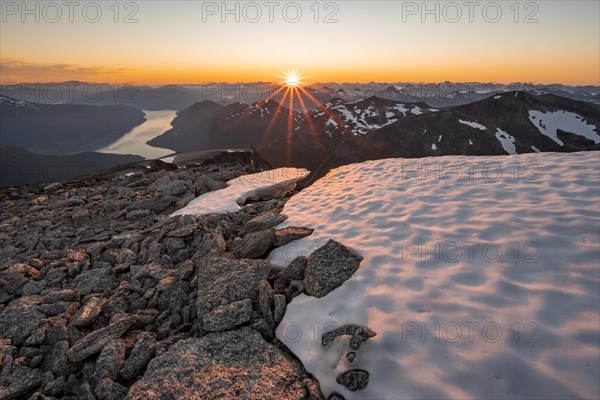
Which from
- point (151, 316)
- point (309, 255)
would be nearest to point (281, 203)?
point (309, 255)

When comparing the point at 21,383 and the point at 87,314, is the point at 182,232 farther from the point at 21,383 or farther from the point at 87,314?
the point at 21,383

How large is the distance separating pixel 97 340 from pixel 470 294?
702 centimetres

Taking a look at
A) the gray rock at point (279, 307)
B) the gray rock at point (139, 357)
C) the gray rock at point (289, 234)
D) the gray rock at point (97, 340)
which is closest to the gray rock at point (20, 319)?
the gray rock at point (97, 340)

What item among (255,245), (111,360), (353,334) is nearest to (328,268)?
(353,334)

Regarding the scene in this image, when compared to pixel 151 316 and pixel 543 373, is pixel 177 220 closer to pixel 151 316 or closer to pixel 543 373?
pixel 151 316

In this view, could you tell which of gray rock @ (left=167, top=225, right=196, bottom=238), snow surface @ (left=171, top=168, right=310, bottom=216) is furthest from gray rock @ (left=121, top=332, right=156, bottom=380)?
snow surface @ (left=171, top=168, right=310, bottom=216)

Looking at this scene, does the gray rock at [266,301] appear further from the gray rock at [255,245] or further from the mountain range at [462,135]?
the mountain range at [462,135]

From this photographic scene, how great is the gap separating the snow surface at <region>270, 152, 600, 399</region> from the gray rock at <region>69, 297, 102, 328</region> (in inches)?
167

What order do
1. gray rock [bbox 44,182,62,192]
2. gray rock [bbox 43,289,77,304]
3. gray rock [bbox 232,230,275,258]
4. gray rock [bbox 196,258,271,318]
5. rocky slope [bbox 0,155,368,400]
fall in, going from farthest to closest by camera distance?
gray rock [bbox 44,182,62,192], gray rock [bbox 232,230,275,258], gray rock [bbox 43,289,77,304], gray rock [bbox 196,258,271,318], rocky slope [bbox 0,155,368,400]

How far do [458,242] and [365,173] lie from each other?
285 inches

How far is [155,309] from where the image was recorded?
285 inches

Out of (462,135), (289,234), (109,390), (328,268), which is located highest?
(462,135)

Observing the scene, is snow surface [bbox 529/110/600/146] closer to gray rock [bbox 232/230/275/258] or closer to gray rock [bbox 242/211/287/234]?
gray rock [bbox 242/211/287/234]

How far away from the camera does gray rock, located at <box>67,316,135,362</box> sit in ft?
19.3
